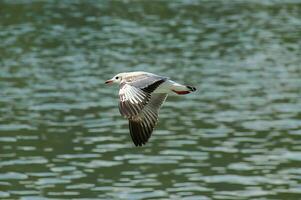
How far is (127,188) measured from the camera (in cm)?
1909

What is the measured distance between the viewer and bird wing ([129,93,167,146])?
1187 centimetres

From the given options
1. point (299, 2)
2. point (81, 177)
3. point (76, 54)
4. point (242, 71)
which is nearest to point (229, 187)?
point (81, 177)

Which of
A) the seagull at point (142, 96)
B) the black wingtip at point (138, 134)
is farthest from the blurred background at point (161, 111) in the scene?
the black wingtip at point (138, 134)

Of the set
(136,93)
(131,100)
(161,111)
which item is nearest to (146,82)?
(136,93)

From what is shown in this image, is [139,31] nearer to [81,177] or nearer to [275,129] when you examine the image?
[275,129]

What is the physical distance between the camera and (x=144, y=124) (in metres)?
12.1

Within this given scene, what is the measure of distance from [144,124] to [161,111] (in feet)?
48.7

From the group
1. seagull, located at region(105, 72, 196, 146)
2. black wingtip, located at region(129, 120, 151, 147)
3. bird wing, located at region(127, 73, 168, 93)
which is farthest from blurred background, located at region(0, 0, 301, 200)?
bird wing, located at region(127, 73, 168, 93)

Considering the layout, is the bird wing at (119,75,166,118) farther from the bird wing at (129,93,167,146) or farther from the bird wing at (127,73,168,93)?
the bird wing at (129,93,167,146)

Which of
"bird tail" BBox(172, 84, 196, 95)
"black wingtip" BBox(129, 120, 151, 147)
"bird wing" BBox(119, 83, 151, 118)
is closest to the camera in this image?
"bird wing" BBox(119, 83, 151, 118)

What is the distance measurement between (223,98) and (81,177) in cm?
922

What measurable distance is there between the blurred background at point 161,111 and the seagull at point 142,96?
20.7 ft

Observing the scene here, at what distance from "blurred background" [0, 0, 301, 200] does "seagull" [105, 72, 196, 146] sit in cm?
632

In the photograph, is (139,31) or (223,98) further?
(139,31)
